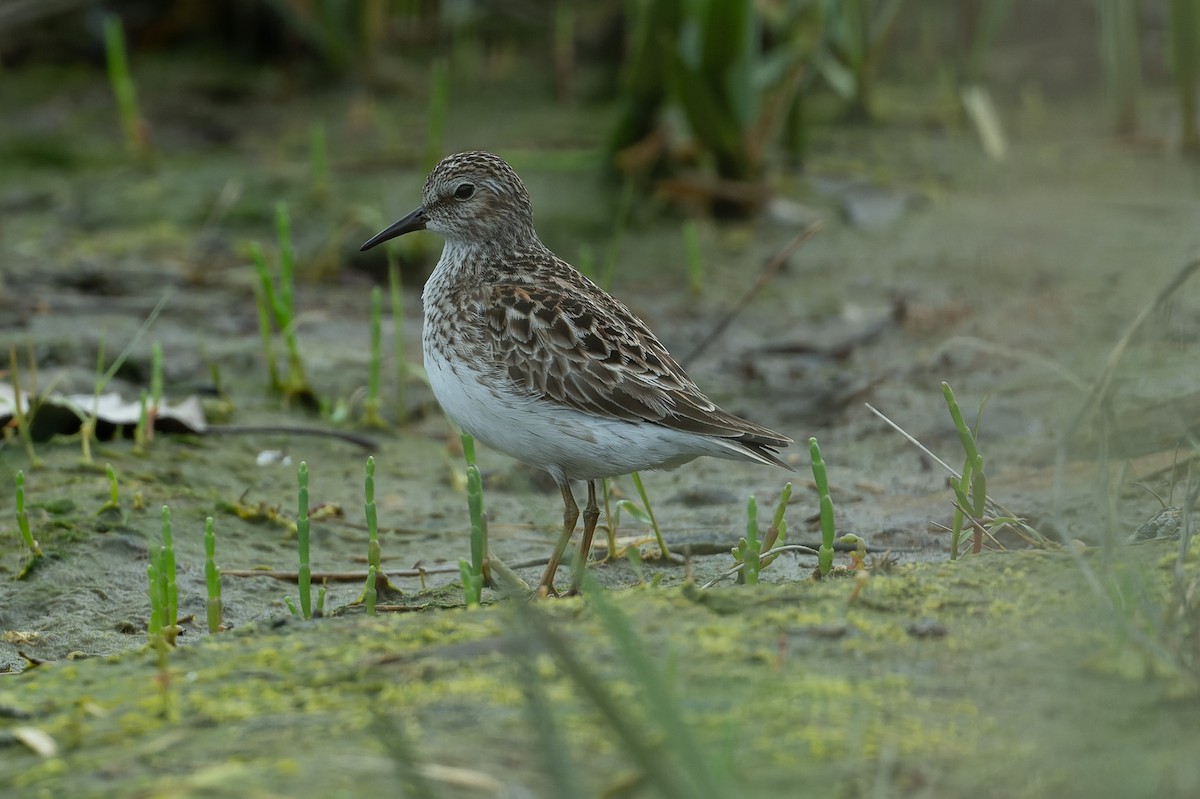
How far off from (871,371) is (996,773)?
4.46 m

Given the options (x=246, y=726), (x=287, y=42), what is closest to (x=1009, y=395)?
(x=246, y=726)

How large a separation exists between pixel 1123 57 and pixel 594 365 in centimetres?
618

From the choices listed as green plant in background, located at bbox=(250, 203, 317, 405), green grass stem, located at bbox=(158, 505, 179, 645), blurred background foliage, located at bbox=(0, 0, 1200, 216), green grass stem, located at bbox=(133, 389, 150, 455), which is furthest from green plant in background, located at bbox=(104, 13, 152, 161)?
green grass stem, located at bbox=(158, 505, 179, 645)

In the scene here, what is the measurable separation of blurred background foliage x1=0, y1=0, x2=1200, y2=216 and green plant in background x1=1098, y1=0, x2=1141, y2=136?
0.01 metres

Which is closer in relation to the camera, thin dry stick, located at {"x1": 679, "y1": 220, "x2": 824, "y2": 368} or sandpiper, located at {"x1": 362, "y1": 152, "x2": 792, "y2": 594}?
sandpiper, located at {"x1": 362, "y1": 152, "x2": 792, "y2": 594}

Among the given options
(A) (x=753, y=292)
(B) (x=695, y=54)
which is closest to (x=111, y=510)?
(A) (x=753, y=292)

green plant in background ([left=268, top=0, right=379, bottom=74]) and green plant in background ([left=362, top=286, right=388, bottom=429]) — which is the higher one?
green plant in background ([left=268, top=0, right=379, bottom=74])

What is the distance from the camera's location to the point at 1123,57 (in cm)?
927

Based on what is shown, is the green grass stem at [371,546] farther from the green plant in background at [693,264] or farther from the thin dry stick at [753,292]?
the green plant in background at [693,264]

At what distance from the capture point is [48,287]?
25.5 ft

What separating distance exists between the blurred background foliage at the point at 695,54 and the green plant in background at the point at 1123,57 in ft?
0.04

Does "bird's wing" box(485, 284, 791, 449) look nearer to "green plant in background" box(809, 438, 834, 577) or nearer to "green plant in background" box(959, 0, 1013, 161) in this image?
"green plant in background" box(809, 438, 834, 577)

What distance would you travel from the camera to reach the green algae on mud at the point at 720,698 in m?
2.67

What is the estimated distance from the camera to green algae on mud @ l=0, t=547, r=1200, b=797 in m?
2.67
